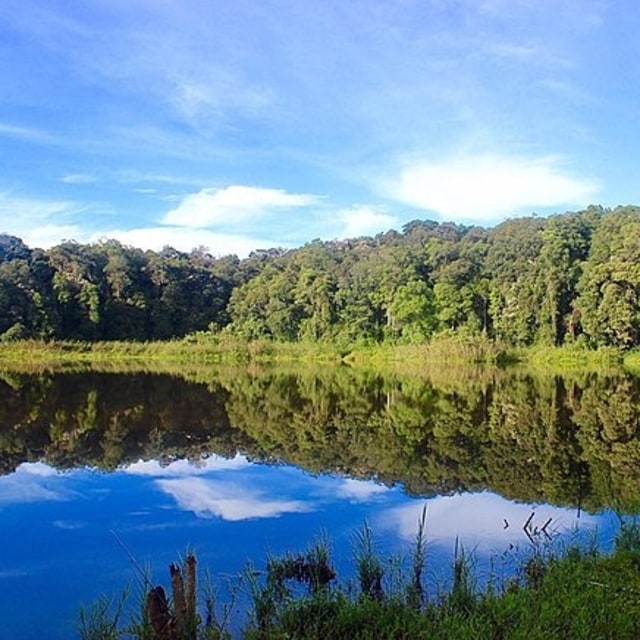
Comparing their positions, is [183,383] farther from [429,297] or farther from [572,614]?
[429,297]

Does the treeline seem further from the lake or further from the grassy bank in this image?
the lake

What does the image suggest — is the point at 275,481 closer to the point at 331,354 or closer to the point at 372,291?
the point at 331,354

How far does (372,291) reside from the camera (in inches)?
2119

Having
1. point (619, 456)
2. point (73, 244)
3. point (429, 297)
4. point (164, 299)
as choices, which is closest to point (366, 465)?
point (619, 456)

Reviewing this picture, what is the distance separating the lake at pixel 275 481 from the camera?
22.5 ft

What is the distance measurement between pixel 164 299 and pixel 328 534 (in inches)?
2010

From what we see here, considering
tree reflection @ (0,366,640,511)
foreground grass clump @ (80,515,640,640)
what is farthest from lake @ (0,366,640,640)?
foreground grass clump @ (80,515,640,640)

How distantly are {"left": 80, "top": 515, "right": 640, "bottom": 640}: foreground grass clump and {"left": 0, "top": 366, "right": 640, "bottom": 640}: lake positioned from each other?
0.42 meters

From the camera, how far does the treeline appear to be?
45.1 meters

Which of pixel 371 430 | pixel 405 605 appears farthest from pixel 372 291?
pixel 405 605

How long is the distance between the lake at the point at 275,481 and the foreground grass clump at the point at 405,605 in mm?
421

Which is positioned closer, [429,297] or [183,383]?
[183,383]

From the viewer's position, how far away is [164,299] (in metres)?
57.1

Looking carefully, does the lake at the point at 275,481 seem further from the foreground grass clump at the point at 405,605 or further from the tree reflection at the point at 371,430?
the foreground grass clump at the point at 405,605
